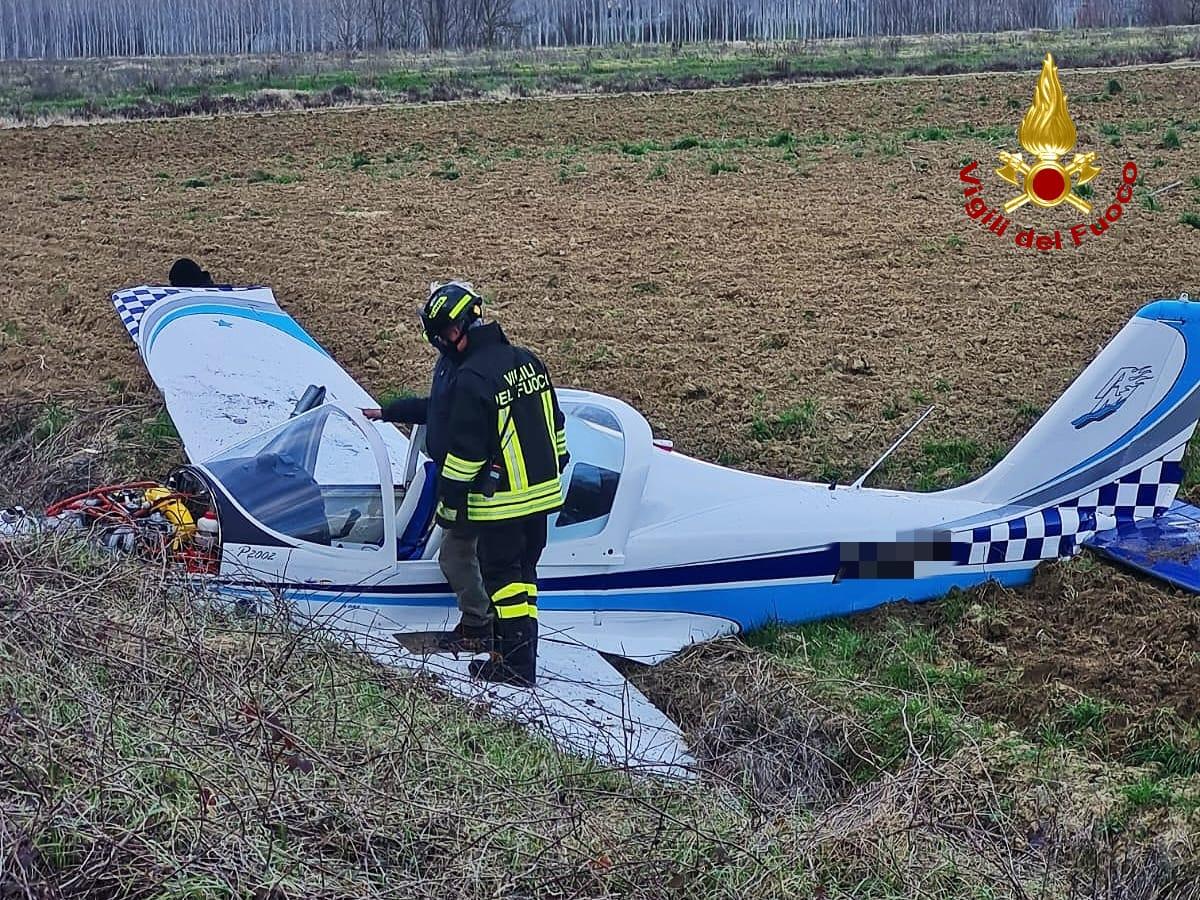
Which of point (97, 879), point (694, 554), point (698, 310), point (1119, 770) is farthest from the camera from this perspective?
point (698, 310)

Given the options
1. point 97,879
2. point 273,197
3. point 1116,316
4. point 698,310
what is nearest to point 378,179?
point 273,197

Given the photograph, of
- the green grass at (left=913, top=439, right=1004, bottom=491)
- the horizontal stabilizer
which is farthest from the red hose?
the horizontal stabilizer

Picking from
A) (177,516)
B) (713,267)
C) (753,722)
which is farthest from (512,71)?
(753,722)

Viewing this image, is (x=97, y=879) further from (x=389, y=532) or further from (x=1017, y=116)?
(x=1017, y=116)

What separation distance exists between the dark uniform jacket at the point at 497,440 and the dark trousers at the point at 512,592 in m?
0.09

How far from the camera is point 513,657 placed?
6.32 metres

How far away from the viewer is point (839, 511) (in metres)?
7.36

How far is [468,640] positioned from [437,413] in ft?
3.82

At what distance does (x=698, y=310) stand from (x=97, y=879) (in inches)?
386

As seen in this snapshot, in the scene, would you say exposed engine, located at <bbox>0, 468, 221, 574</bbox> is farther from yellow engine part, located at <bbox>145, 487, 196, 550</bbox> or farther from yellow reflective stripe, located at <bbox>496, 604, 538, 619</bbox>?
yellow reflective stripe, located at <bbox>496, 604, 538, 619</bbox>

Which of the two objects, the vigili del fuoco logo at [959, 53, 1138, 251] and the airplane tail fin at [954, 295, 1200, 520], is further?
the vigili del fuoco logo at [959, 53, 1138, 251]

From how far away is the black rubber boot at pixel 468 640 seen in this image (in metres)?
6.65

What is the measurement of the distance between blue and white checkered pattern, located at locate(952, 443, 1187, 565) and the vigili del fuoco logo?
492 centimetres

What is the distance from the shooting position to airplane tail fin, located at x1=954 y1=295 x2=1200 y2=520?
7691 mm
